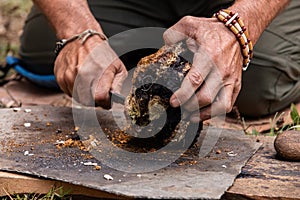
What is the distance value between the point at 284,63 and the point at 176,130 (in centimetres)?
118

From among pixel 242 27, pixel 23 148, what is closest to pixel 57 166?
pixel 23 148

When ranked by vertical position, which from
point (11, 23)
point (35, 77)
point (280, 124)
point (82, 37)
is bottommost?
point (11, 23)

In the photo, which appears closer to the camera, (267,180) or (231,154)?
(267,180)

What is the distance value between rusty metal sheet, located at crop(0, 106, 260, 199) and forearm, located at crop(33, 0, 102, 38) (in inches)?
13.5

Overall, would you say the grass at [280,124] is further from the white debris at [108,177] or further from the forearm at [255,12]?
the white debris at [108,177]

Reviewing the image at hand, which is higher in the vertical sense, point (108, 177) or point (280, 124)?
point (108, 177)

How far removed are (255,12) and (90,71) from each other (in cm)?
60

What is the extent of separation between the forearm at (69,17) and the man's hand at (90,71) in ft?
0.26

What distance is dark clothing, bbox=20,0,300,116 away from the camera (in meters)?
2.61

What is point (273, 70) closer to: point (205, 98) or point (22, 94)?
point (205, 98)

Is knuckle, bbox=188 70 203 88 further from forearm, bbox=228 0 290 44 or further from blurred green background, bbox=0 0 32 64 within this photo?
blurred green background, bbox=0 0 32 64

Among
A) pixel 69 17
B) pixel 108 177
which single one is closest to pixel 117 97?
pixel 108 177

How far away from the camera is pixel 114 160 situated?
5.11ft

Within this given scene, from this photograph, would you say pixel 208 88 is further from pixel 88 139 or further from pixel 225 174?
pixel 88 139
